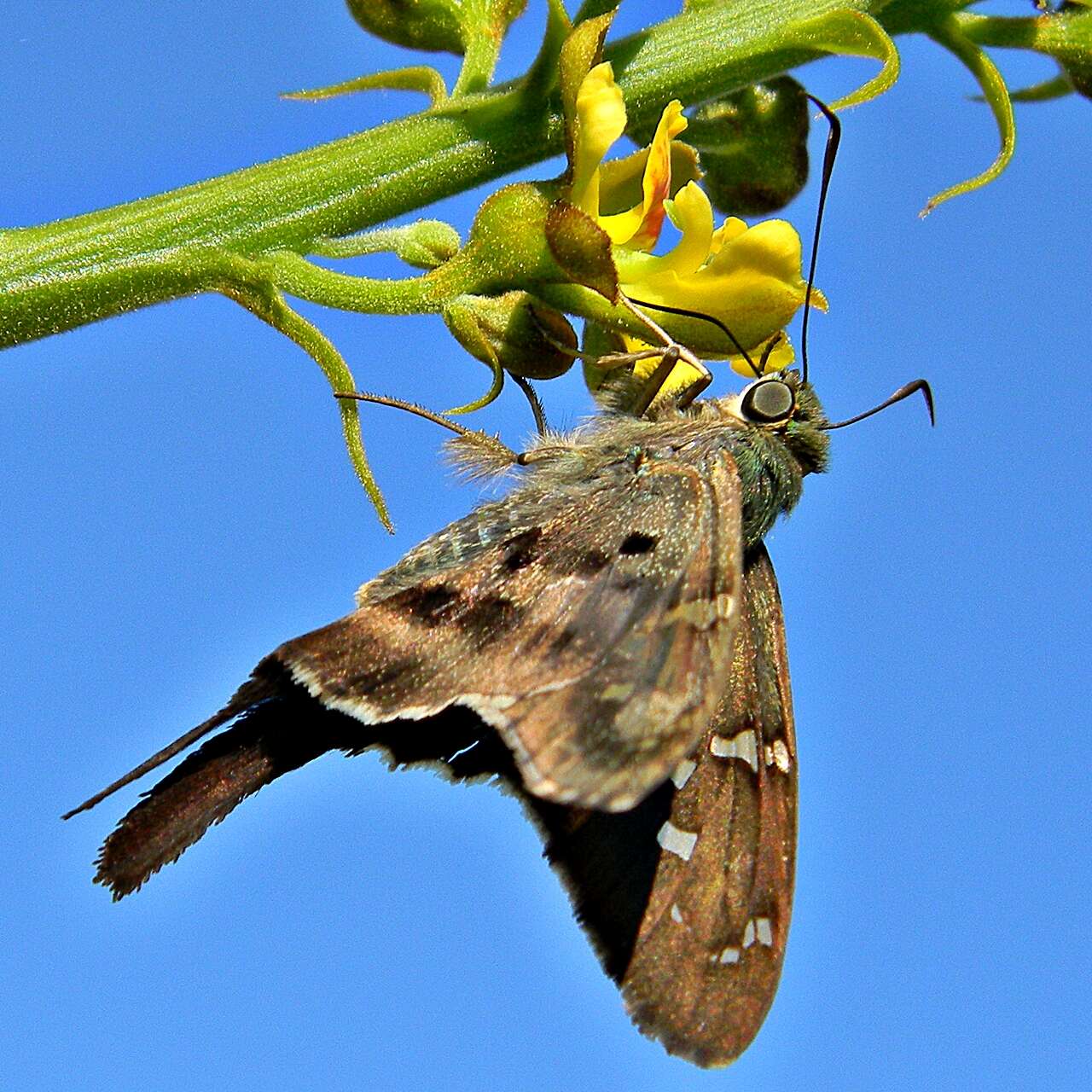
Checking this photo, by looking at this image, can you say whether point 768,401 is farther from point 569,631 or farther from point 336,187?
point 336,187

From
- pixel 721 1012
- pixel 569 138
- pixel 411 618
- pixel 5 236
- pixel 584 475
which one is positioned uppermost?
pixel 5 236

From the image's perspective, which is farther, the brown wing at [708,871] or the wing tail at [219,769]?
the brown wing at [708,871]

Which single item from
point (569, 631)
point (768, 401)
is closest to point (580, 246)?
point (569, 631)

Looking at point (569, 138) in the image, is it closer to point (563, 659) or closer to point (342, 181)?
point (342, 181)

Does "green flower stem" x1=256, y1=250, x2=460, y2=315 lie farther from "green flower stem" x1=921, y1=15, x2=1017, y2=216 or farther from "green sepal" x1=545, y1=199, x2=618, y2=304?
"green flower stem" x1=921, y1=15, x2=1017, y2=216

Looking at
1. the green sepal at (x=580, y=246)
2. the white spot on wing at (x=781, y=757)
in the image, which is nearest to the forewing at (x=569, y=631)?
the green sepal at (x=580, y=246)

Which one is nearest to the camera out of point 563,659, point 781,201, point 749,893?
point 563,659

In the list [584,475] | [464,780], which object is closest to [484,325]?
[584,475]

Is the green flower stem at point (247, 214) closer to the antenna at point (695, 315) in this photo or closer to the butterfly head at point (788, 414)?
the antenna at point (695, 315)
